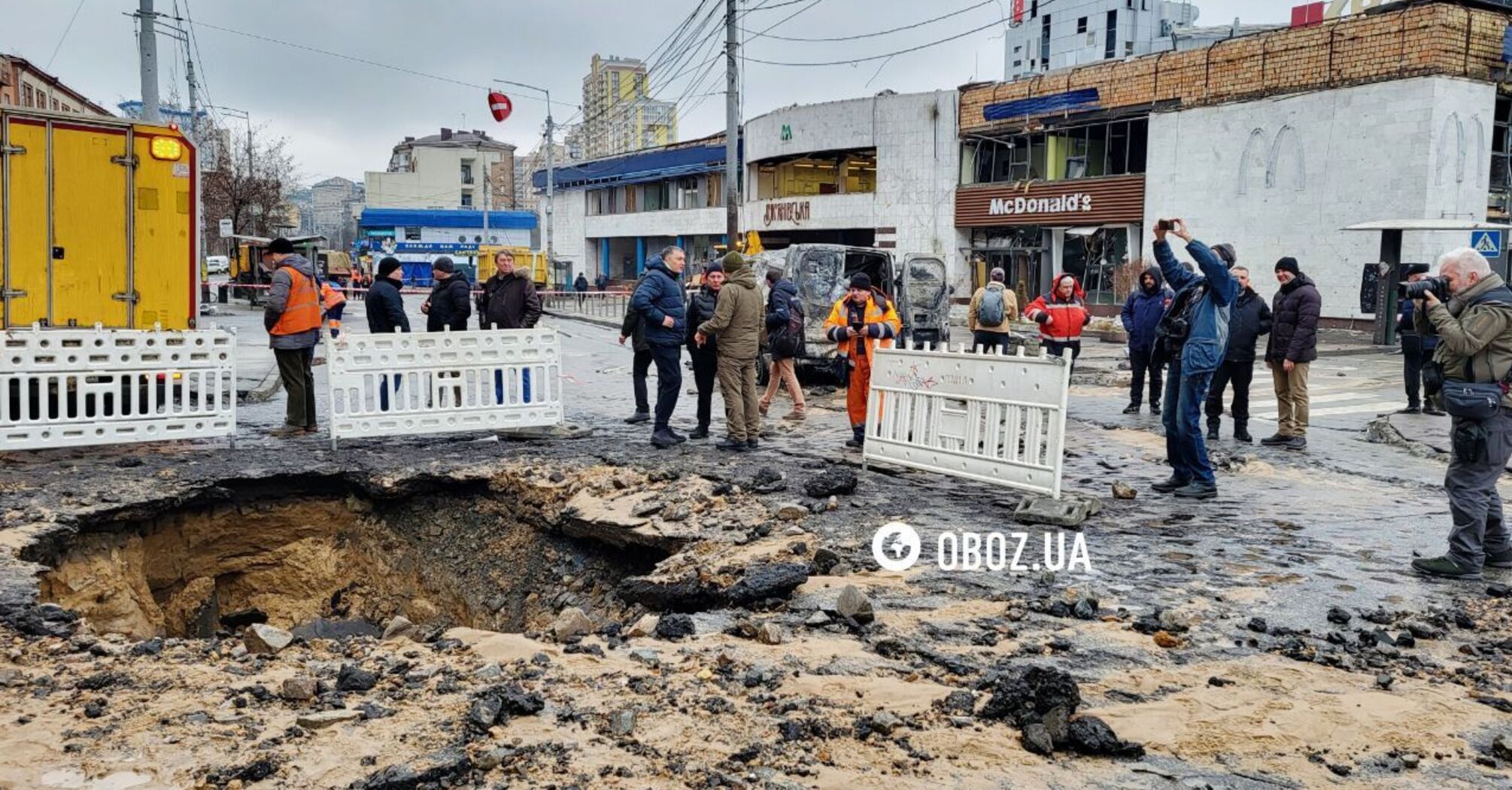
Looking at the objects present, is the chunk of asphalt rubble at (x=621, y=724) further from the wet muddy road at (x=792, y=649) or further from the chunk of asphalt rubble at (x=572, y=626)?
the chunk of asphalt rubble at (x=572, y=626)

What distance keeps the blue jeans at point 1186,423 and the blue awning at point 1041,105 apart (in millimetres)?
26719

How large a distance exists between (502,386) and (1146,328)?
23.2 feet

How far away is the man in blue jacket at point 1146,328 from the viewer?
39.9 feet

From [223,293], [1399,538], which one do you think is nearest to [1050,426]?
[1399,538]

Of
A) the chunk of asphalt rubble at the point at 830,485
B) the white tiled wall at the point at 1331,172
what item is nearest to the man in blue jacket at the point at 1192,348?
the chunk of asphalt rubble at the point at 830,485

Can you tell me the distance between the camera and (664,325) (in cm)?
992

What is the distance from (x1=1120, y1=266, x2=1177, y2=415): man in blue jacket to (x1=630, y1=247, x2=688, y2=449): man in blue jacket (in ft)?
17.4

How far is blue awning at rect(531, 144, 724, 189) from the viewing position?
178 ft

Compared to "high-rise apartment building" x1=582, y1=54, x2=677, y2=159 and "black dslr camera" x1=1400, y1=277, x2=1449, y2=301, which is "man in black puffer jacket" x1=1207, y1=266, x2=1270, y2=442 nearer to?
"black dslr camera" x1=1400, y1=277, x2=1449, y2=301

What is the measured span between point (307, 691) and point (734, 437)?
19.6 feet

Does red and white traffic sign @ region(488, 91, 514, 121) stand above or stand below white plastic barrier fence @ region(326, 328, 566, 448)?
above

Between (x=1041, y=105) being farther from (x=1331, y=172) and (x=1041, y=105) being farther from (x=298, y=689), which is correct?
(x=298, y=689)

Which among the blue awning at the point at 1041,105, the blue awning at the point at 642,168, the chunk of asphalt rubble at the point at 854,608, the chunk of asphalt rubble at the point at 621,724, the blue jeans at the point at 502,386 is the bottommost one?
the chunk of asphalt rubble at the point at 621,724

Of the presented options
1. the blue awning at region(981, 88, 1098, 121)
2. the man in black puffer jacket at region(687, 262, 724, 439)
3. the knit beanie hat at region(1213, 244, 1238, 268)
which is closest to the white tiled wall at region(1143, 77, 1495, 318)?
the blue awning at region(981, 88, 1098, 121)
